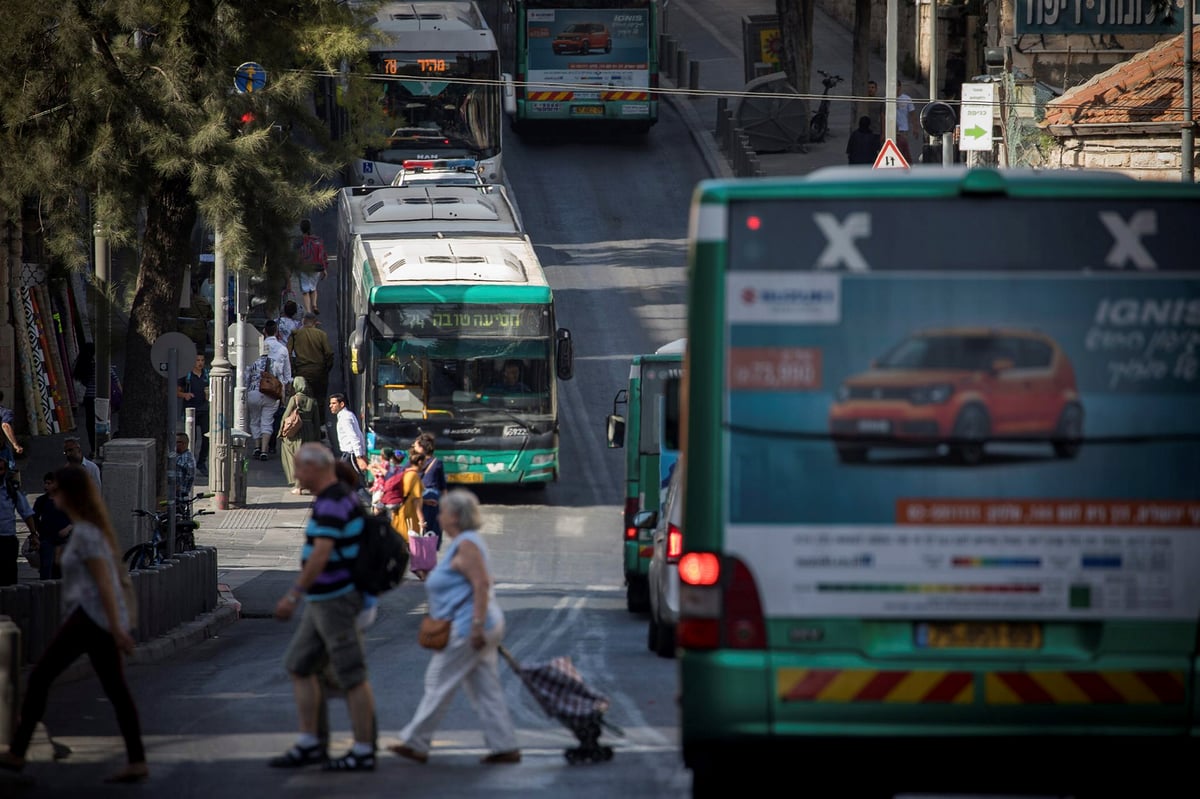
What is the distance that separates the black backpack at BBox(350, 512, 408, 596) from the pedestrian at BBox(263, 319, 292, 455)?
20.9 metres

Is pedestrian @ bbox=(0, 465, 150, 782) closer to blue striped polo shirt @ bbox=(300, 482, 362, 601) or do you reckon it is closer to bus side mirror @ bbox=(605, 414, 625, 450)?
blue striped polo shirt @ bbox=(300, 482, 362, 601)

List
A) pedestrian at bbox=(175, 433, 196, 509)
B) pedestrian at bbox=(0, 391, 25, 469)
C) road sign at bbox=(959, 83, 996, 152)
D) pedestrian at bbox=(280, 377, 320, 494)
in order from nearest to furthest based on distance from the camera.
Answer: pedestrian at bbox=(0, 391, 25, 469)
pedestrian at bbox=(175, 433, 196, 509)
pedestrian at bbox=(280, 377, 320, 494)
road sign at bbox=(959, 83, 996, 152)

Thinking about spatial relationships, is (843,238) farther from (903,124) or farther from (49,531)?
(903,124)

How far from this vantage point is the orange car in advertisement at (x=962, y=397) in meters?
7.35

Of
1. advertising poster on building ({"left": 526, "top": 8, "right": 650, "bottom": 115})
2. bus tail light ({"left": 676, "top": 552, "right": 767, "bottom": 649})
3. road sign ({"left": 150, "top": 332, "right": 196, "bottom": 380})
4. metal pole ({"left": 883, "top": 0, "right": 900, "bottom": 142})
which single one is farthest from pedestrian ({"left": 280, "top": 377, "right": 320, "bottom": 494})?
bus tail light ({"left": 676, "top": 552, "right": 767, "bottom": 649})

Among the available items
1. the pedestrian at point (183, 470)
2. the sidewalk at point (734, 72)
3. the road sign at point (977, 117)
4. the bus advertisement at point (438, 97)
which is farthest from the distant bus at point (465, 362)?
the sidewalk at point (734, 72)

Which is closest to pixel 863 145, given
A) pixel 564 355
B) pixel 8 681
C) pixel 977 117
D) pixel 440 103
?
pixel 440 103

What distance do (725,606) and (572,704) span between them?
3.22 meters

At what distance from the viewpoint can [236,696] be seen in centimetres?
1348

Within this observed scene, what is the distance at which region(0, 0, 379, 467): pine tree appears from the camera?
21.9 metres

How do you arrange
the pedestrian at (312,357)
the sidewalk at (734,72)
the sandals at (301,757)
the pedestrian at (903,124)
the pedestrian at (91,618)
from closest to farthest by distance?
the pedestrian at (91,618), the sandals at (301,757), the pedestrian at (312,357), the pedestrian at (903,124), the sidewalk at (734,72)

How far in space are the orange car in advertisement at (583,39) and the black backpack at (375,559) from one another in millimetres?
37388

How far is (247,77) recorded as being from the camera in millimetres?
22562

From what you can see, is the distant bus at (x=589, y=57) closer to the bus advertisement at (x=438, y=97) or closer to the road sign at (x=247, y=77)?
the bus advertisement at (x=438, y=97)
